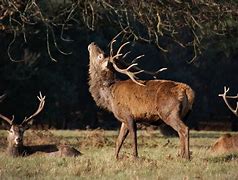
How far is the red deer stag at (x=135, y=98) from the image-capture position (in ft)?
40.3

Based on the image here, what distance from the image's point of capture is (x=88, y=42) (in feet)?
123

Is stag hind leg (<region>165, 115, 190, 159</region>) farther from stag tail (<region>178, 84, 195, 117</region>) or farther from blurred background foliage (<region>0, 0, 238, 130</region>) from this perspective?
blurred background foliage (<region>0, 0, 238, 130</region>)

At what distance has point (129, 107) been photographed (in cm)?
1283

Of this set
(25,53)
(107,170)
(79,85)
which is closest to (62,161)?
(107,170)

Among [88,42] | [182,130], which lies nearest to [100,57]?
[182,130]

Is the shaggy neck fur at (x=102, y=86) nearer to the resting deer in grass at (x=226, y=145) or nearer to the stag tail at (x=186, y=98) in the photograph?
the stag tail at (x=186, y=98)

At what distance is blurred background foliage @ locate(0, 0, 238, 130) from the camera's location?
13.5 metres

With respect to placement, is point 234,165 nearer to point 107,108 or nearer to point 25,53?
point 107,108

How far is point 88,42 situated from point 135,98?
24796 millimetres

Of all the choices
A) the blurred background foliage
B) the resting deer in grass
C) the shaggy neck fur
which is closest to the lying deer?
the shaggy neck fur

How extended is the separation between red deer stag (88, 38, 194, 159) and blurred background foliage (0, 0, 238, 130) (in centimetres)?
87

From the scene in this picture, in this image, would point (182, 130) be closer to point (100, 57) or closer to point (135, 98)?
point (135, 98)

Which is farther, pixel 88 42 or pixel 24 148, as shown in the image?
pixel 88 42

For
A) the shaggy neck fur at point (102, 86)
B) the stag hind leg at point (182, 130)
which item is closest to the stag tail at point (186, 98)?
the stag hind leg at point (182, 130)
